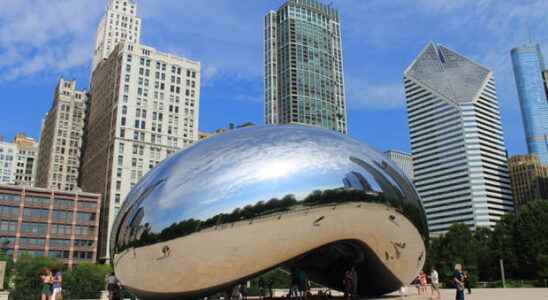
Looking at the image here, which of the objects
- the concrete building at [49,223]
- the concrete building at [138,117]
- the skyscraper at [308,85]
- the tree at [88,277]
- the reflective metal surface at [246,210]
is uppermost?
the skyscraper at [308,85]

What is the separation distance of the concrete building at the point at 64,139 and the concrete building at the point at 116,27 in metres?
20.0

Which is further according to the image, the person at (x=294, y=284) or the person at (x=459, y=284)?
the person at (x=294, y=284)

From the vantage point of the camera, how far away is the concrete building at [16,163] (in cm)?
17762

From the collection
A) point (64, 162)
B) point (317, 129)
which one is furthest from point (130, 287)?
point (64, 162)

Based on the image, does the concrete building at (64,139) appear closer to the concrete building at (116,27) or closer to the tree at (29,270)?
the concrete building at (116,27)

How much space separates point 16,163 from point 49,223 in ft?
309

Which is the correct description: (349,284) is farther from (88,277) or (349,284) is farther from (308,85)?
(308,85)

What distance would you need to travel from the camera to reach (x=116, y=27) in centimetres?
16700

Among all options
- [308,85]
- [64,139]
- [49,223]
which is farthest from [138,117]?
[308,85]

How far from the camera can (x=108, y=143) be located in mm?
116188

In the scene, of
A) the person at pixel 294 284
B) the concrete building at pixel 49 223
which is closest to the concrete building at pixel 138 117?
the concrete building at pixel 49 223

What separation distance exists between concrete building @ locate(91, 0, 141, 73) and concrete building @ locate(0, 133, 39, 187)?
4534 centimetres

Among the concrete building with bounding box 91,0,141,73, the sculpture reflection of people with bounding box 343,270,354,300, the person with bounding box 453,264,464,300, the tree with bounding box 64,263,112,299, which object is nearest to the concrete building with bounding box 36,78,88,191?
the concrete building with bounding box 91,0,141,73

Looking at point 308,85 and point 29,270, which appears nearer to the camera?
point 29,270
